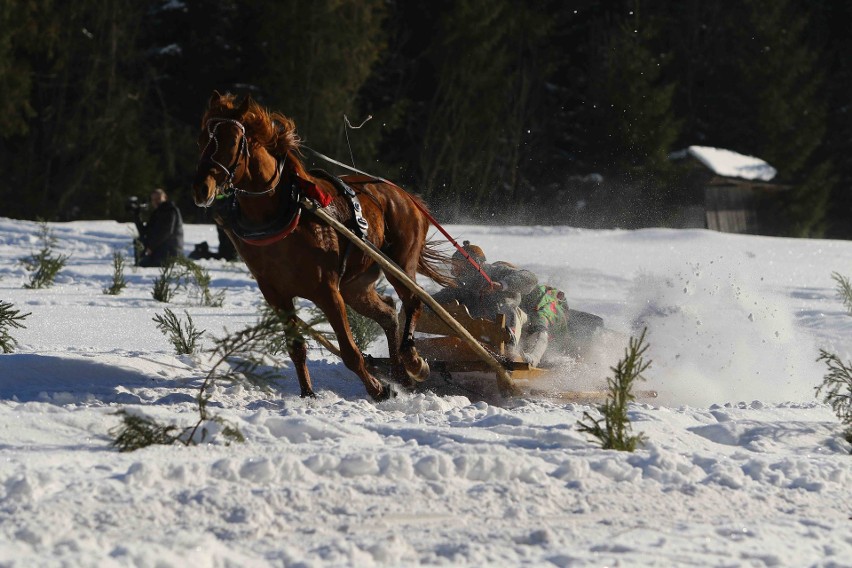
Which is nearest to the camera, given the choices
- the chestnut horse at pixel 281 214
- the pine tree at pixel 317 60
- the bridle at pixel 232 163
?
the bridle at pixel 232 163

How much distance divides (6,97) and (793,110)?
21881 mm

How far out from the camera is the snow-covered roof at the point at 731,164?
33094 millimetres

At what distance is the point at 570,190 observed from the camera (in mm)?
34938

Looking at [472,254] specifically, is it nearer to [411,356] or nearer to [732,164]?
[411,356]

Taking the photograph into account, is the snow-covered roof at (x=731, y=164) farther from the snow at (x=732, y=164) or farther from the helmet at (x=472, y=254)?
the helmet at (x=472, y=254)

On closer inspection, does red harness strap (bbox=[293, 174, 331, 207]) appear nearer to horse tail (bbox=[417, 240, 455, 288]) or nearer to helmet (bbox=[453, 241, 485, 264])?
horse tail (bbox=[417, 240, 455, 288])

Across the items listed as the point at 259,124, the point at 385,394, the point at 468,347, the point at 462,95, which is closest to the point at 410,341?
the point at 468,347

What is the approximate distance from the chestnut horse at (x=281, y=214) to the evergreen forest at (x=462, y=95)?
19150 mm

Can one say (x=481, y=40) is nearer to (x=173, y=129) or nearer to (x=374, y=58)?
(x=374, y=58)

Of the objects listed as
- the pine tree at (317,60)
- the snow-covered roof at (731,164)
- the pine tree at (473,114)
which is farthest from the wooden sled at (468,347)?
the snow-covered roof at (731,164)

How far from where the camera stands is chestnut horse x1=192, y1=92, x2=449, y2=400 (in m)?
6.40

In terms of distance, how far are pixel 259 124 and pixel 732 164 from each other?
2867 cm

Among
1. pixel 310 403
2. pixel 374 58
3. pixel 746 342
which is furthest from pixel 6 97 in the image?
pixel 310 403

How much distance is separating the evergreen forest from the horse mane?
62.8 feet
